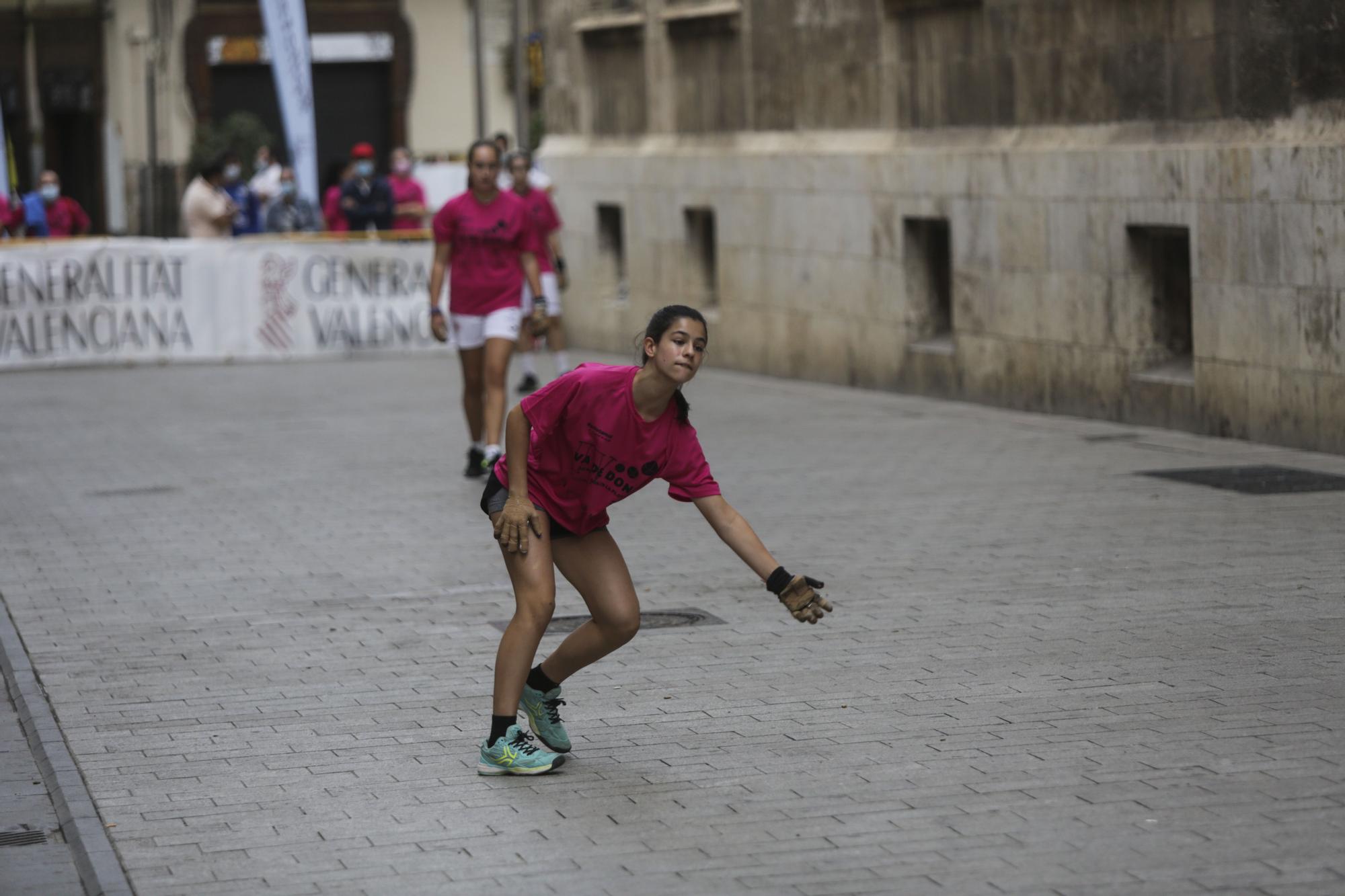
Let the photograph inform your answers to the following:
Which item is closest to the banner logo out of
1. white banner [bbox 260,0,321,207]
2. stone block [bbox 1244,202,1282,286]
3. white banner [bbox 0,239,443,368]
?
white banner [bbox 0,239,443,368]

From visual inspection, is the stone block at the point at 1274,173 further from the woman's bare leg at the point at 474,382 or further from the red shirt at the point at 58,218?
the red shirt at the point at 58,218

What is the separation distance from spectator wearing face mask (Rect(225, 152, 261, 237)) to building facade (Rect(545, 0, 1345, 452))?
5.32 meters

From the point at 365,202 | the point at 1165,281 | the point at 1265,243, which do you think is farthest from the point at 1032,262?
the point at 365,202

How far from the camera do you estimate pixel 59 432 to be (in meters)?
16.2

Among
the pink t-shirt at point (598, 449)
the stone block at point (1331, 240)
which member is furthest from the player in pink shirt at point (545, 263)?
the pink t-shirt at point (598, 449)

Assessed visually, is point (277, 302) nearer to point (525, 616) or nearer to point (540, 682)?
point (540, 682)

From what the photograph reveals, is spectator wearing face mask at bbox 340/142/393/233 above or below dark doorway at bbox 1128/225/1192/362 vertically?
above

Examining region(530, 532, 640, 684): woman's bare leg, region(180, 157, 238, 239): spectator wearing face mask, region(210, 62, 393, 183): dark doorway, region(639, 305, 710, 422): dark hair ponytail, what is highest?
region(210, 62, 393, 183): dark doorway

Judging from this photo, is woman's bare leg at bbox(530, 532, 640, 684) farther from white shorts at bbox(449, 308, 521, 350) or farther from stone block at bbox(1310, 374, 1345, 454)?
stone block at bbox(1310, 374, 1345, 454)

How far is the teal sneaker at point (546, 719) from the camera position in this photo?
6508mm

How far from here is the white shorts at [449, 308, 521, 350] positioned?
13.0m

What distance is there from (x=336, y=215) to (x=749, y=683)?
20.9 meters

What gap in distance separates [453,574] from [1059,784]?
14.4 ft

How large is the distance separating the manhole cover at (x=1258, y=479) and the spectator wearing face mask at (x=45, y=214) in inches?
741
